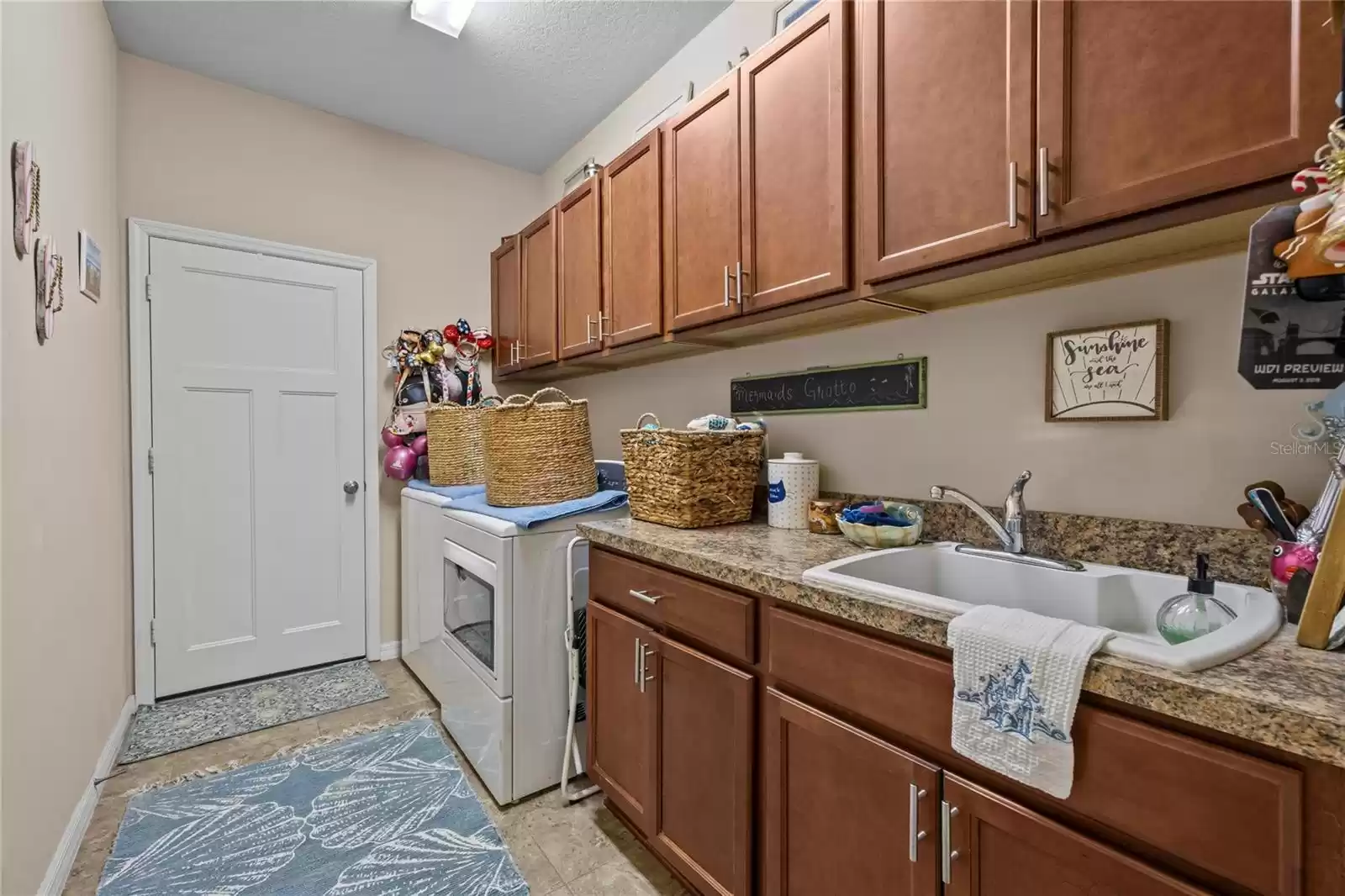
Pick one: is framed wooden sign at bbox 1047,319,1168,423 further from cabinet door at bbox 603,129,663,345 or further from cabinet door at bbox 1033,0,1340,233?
cabinet door at bbox 603,129,663,345

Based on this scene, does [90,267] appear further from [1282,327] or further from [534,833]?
[1282,327]

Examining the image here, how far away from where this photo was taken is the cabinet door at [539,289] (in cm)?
263

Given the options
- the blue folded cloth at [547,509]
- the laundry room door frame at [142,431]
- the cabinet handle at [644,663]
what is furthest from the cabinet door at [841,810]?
the laundry room door frame at [142,431]

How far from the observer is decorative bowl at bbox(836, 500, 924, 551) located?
139 cm

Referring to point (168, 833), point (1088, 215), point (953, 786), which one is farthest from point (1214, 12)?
point (168, 833)

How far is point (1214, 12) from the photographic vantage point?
2.84 ft

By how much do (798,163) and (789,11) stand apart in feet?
2.36

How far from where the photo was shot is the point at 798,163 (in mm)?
1481

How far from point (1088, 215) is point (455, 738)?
8.10 ft

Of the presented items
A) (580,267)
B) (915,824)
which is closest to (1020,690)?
(915,824)

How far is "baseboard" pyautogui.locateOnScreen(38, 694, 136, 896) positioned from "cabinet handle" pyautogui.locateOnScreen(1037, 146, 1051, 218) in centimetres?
268

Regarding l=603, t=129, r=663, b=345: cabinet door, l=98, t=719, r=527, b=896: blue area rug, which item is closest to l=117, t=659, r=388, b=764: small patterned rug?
l=98, t=719, r=527, b=896: blue area rug

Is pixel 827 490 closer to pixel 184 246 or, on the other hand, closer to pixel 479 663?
pixel 479 663
